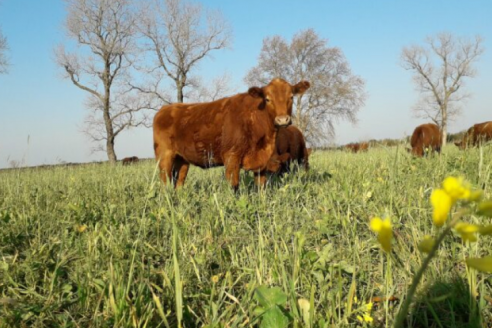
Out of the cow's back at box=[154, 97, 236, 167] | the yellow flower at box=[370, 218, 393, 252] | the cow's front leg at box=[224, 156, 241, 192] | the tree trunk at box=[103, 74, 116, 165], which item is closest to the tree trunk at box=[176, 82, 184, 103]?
the tree trunk at box=[103, 74, 116, 165]

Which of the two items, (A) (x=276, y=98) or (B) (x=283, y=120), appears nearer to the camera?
(B) (x=283, y=120)

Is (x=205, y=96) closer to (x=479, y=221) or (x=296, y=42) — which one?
(x=296, y=42)

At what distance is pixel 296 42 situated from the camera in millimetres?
40469

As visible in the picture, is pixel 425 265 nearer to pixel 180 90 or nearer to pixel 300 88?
pixel 300 88

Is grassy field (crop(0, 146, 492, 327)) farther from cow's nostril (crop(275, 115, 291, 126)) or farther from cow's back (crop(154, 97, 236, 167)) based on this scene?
cow's back (crop(154, 97, 236, 167))

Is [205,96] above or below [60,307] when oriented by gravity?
above

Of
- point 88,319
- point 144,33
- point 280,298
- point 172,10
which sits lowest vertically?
point 88,319

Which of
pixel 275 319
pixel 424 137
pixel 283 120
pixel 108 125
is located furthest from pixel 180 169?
pixel 108 125

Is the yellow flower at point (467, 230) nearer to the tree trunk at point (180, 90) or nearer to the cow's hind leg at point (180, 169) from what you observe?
the cow's hind leg at point (180, 169)

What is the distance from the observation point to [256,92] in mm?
5789

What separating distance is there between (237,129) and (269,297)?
→ 174 inches

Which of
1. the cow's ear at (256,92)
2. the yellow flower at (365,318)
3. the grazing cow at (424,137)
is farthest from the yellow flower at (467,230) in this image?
the grazing cow at (424,137)

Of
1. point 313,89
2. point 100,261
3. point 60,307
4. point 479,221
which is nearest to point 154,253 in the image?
point 100,261

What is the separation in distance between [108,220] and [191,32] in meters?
34.0
